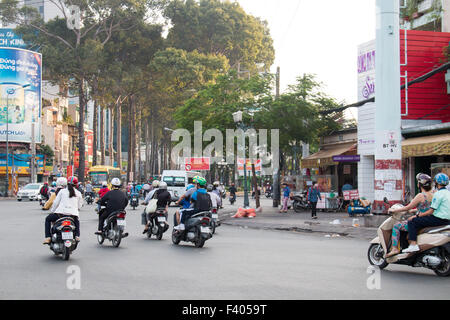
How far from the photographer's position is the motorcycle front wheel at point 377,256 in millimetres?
10734

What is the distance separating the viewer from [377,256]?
10883 millimetres

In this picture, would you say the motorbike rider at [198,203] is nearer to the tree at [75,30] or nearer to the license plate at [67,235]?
the license plate at [67,235]

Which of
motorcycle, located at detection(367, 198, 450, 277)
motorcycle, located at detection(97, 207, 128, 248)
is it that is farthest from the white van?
motorcycle, located at detection(367, 198, 450, 277)

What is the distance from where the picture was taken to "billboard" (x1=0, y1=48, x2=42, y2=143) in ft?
198

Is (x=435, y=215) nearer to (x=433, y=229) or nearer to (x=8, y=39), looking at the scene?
(x=433, y=229)

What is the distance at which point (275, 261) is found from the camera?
11727mm

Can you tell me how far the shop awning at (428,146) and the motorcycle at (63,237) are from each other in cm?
1373

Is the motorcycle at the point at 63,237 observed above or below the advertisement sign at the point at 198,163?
below

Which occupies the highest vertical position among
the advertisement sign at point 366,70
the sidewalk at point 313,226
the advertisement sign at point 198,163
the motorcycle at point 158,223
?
the advertisement sign at point 366,70

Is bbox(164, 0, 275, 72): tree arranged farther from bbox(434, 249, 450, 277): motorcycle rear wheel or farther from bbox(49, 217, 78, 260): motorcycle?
bbox(434, 249, 450, 277): motorcycle rear wheel

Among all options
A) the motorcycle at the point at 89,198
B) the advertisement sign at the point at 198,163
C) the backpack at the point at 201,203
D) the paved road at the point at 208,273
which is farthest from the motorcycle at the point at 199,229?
the advertisement sign at the point at 198,163

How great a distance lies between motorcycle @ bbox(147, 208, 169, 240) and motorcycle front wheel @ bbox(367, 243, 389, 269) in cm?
675

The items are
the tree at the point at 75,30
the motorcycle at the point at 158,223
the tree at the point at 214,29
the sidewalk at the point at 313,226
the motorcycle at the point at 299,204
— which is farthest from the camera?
the tree at the point at 214,29

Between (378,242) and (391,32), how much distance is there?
10.2 m
